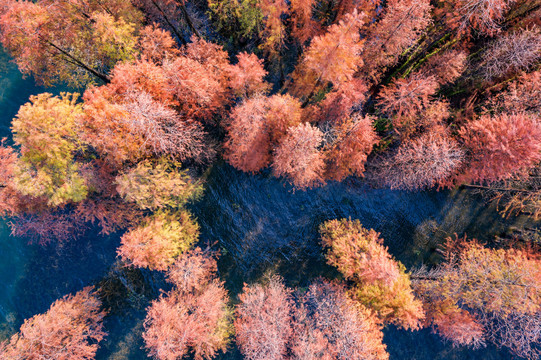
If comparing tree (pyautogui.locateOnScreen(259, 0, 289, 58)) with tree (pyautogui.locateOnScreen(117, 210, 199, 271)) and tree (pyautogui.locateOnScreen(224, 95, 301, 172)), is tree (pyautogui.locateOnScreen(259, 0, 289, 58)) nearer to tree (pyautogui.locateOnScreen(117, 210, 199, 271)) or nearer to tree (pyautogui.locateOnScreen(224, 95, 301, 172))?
tree (pyautogui.locateOnScreen(224, 95, 301, 172))

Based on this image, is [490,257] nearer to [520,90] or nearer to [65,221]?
[520,90]

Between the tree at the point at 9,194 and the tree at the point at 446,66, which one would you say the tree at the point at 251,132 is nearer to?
the tree at the point at 446,66

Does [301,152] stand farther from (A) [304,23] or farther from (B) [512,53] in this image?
(B) [512,53]

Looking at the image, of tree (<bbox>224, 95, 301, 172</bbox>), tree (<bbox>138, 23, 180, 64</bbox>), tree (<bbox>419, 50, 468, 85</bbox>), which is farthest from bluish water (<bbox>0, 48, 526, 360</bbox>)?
tree (<bbox>138, 23, 180, 64</bbox>)

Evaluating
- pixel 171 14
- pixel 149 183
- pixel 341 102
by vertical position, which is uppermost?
pixel 341 102

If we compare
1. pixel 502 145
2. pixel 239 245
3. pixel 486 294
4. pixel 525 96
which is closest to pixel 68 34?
pixel 239 245

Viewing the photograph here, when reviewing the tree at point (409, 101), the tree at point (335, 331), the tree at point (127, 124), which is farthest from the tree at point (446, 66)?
the tree at point (127, 124)

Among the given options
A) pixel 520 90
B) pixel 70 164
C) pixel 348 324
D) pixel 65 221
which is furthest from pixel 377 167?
pixel 65 221

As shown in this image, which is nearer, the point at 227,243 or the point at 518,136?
the point at 518,136
